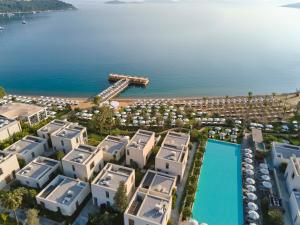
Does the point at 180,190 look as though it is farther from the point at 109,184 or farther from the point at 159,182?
the point at 109,184

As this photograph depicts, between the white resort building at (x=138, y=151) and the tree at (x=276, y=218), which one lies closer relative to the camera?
the tree at (x=276, y=218)

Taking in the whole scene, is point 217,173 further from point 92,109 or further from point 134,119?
point 92,109

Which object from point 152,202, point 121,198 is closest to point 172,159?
point 152,202

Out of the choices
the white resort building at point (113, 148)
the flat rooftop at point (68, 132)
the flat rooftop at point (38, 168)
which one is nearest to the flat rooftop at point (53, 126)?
the flat rooftop at point (68, 132)

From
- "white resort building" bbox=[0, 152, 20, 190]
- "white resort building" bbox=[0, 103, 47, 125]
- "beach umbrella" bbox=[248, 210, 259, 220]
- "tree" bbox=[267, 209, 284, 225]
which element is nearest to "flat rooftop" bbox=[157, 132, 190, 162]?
"beach umbrella" bbox=[248, 210, 259, 220]

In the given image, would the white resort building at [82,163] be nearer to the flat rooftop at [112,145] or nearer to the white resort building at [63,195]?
the white resort building at [63,195]

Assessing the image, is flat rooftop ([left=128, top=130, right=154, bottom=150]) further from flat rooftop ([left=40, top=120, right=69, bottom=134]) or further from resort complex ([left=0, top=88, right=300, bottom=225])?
flat rooftop ([left=40, top=120, right=69, bottom=134])

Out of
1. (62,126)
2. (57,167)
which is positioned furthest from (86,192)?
(62,126)
